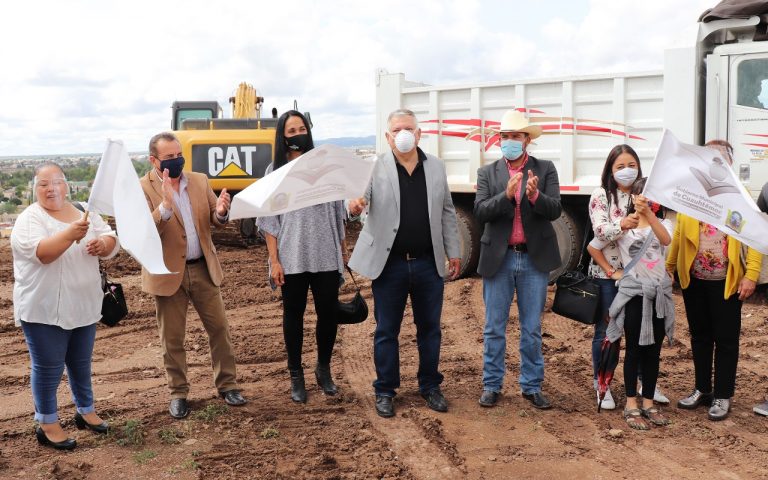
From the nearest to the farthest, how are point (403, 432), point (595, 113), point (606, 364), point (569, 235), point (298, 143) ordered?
point (403, 432) → point (606, 364) → point (298, 143) → point (595, 113) → point (569, 235)

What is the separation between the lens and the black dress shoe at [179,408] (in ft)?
16.9

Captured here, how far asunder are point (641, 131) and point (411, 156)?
417cm

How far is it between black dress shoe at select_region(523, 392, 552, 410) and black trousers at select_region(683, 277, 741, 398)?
0.97 metres

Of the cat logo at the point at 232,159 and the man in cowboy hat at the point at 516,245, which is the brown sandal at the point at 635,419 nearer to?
the man in cowboy hat at the point at 516,245

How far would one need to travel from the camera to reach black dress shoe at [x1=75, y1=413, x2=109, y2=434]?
192 inches

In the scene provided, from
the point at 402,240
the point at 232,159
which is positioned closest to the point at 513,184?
the point at 402,240

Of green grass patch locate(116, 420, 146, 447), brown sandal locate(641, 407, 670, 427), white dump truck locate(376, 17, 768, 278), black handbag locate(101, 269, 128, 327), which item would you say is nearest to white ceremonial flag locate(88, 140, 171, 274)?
black handbag locate(101, 269, 128, 327)

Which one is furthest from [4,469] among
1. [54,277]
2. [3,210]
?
[3,210]

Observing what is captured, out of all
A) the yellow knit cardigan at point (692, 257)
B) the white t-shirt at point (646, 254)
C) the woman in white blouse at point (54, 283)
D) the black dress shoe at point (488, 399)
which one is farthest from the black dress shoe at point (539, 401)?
the woman in white blouse at point (54, 283)

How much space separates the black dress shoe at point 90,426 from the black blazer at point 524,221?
8.02ft

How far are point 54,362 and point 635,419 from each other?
339 centimetres

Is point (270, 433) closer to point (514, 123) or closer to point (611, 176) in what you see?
point (514, 123)

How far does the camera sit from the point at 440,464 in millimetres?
4402

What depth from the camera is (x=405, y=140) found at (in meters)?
4.93
